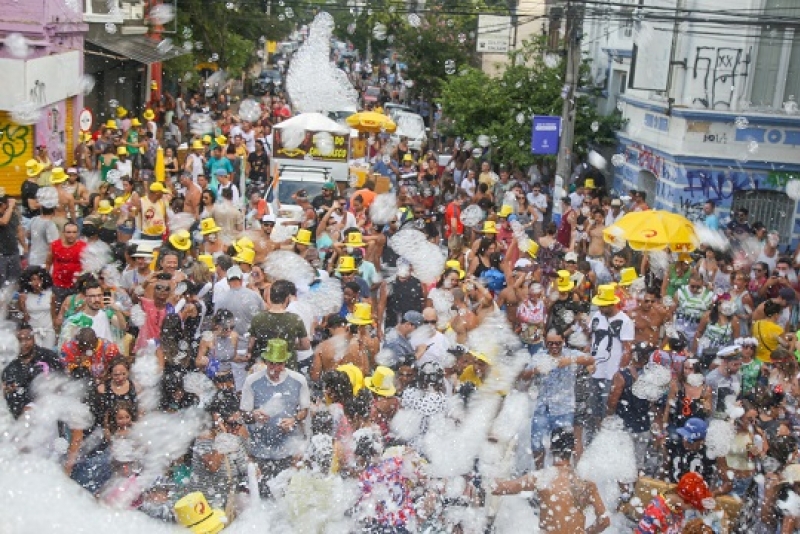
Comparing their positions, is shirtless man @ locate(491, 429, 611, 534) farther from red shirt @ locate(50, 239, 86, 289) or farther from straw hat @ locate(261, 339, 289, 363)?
red shirt @ locate(50, 239, 86, 289)

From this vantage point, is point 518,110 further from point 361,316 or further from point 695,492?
point 695,492

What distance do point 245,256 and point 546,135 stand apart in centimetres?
774

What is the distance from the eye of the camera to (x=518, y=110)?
18438 millimetres

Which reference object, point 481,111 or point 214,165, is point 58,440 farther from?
point 481,111

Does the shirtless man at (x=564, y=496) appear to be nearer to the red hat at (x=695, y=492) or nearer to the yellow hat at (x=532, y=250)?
the red hat at (x=695, y=492)

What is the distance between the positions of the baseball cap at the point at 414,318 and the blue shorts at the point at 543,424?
1189 millimetres

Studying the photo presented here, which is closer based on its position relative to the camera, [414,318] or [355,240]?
[414,318]

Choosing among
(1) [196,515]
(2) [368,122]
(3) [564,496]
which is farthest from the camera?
(2) [368,122]

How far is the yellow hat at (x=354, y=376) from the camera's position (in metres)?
6.59

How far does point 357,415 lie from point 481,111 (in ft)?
43.2

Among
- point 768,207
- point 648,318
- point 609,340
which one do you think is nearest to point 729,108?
point 768,207

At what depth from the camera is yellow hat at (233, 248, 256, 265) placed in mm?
8812

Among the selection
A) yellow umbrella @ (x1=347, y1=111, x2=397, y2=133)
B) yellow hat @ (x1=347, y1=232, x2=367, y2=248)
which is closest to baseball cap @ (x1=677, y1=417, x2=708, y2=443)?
yellow hat @ (x1=347, y1=232, x2=367, y2=248)

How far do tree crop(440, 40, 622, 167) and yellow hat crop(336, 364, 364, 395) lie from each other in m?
11.1
